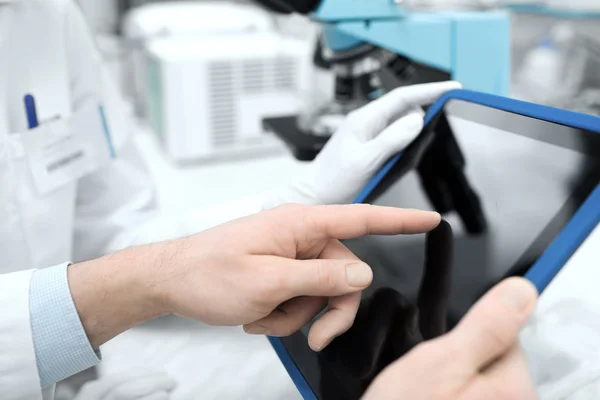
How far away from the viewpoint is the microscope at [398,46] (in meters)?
0.91

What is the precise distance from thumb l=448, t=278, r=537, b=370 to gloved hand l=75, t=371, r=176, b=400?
360 mm

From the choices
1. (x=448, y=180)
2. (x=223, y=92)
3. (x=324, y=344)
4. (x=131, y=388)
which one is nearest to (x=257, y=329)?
(x=324, y=344)

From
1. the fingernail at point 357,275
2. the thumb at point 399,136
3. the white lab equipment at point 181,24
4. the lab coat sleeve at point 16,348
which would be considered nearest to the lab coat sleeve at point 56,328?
the lab coat sleeve at point 16,348

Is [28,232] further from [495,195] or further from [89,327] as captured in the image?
[495,195]

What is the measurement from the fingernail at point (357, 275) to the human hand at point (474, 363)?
113 mm

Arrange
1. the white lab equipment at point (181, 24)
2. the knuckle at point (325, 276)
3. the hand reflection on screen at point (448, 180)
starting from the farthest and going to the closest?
the white lab equipment at point (181, 24)
the hand reflection on screen at point (448, 180)
the knuckle at point (325, 276)

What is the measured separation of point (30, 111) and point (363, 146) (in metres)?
0.50

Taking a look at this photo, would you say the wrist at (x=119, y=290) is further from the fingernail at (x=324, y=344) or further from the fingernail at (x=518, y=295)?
the fingernail at (x=518, y=295)

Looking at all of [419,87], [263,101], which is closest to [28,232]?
[419,87]

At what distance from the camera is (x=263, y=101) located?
1390 mm

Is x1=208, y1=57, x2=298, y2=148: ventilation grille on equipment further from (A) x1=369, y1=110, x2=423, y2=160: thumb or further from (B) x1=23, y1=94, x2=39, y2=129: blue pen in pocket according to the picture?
(A) x1=369, y1=110, x2=423, y2=160: thumb

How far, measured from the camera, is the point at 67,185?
85 centimetres

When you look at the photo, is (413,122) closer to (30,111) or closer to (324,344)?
(324,344)

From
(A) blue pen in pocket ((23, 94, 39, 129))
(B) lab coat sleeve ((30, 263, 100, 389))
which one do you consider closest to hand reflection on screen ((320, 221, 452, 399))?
(B) lab coat sleeve ((30, 263, 100, 389))
